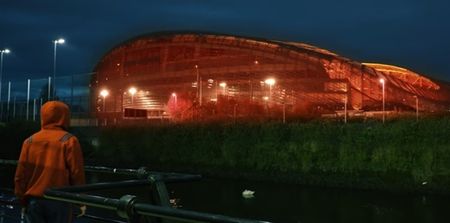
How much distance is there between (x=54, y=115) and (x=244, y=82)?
66.4m

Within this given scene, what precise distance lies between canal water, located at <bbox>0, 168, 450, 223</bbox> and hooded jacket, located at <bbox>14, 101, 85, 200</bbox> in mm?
11992

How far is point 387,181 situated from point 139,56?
62.1m

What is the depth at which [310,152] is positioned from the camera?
31219 mm

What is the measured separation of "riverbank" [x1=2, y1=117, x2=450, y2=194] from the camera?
27.5 metres

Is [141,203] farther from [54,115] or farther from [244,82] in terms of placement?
[244,82]

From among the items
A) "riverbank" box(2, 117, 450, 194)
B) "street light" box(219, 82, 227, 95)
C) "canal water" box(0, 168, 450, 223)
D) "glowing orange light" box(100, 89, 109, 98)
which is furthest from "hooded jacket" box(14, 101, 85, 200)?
"glowing orange light" box(100, 89, 109, 98)

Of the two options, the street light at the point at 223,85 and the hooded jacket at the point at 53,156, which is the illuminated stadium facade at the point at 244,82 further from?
the hooded jacket at the point at 53,156

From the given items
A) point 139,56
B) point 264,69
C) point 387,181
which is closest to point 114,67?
point 139,56

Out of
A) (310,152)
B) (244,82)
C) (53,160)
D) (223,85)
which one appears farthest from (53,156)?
(223,85)

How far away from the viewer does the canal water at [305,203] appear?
62.4ft

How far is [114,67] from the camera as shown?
8775 cm

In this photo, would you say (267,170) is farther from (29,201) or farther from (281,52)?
(281,52)

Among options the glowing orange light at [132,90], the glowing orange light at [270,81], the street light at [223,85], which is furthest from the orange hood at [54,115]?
the glowing orange light at [132,90]

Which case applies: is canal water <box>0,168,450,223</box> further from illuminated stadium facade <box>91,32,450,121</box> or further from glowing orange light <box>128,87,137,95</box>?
glowing orange light <box>128,87,137,95</box>
